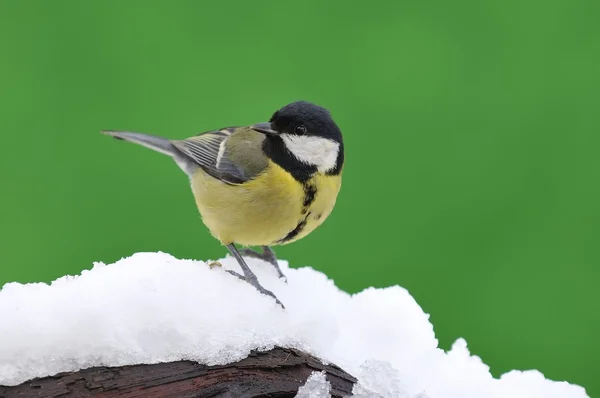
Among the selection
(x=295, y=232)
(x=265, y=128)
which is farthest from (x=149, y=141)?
(x=295, y=232)

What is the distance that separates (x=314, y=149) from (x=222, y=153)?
0.38 m

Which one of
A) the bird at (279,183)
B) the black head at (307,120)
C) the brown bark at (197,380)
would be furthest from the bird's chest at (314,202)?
the brown bark at (197,380)

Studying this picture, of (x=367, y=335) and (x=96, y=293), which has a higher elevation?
(x=367, y=335)

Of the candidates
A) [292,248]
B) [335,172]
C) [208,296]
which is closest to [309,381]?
[208,296]

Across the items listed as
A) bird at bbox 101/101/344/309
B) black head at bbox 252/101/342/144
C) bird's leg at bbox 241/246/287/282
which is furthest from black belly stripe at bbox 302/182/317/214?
bird's leg at bbox 241/246/287/282

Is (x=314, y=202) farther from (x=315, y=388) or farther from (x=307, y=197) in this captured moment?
(x=315, y=388)

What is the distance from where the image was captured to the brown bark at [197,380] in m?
1.19

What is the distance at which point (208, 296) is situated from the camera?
57.2 inches

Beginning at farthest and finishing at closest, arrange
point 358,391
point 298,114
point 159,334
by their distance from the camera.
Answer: point 298,114 < point 358,391 < point 159,334

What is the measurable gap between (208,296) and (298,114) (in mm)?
596

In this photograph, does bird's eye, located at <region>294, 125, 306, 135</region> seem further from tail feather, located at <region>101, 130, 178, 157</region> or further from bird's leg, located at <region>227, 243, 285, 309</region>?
tail feather, located at <region>101, 130, 178, 157</region>

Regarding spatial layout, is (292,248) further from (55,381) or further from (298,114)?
(55,381)

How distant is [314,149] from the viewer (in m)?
1.88

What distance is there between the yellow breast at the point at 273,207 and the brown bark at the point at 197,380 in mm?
538
